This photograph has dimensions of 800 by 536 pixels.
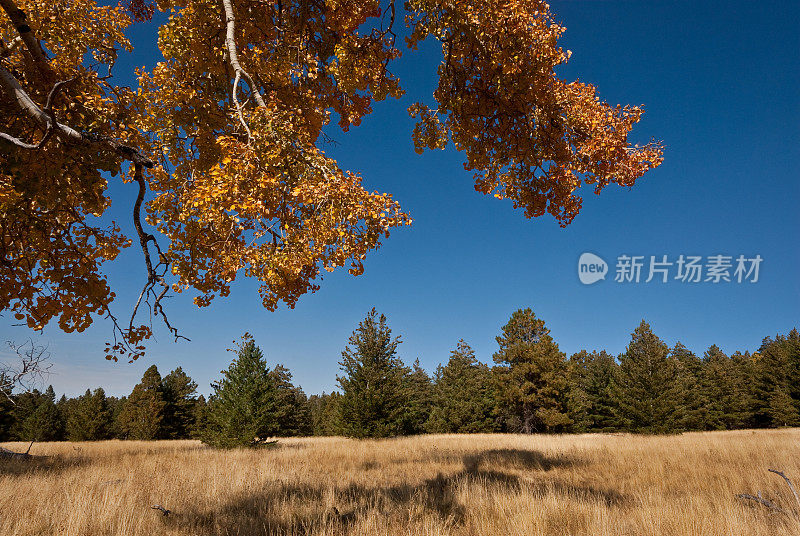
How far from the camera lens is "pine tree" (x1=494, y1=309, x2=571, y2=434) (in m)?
29.0

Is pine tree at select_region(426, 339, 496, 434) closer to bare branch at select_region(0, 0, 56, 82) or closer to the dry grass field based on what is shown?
the dry grass field

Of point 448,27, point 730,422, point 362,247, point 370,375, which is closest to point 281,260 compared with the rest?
point 362,247

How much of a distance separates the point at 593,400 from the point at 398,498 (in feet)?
131

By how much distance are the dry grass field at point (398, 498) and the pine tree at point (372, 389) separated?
8.99 meters

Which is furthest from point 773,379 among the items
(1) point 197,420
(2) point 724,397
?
(1) point 197,420

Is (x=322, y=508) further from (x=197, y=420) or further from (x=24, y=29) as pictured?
(x=197, y=420)

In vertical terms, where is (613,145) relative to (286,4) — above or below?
below

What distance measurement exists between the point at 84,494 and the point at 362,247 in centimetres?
630

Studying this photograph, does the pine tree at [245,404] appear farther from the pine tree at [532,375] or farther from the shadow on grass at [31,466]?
the pine tree at [532,375]

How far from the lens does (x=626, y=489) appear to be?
7141 millimetres

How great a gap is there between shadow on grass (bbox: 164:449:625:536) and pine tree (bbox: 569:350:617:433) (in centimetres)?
2771

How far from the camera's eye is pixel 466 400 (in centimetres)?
3412

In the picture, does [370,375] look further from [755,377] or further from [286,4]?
[755,377]

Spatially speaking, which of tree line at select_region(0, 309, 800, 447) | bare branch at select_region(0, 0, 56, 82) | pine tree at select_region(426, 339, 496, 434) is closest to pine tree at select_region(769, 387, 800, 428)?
tree line at select_region(0, 309, 800, 447)
